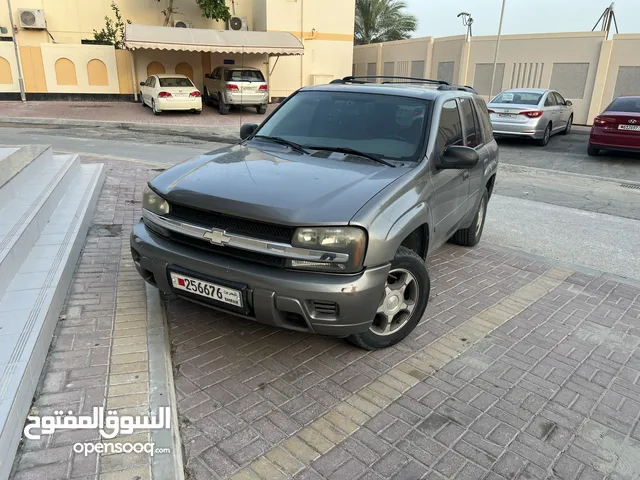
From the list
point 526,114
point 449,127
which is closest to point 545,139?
point 526,114

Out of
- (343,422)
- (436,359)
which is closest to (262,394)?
(343,422)

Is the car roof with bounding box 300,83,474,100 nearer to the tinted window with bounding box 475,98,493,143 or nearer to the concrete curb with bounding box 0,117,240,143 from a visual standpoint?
the tinted window with bounding box 475,98,493,143

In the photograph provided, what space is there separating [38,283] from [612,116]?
1306 centimetres

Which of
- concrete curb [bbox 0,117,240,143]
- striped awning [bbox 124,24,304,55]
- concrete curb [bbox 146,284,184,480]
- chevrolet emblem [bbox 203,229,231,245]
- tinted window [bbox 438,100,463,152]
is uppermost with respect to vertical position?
striped awning [bbox 124,24,304,55]

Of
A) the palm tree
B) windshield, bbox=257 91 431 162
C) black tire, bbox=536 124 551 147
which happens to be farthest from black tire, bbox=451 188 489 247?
the palm tree

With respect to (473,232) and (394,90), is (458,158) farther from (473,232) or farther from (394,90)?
(473,232)

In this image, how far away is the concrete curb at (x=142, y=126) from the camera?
1633 centimetres

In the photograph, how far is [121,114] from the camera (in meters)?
20.1

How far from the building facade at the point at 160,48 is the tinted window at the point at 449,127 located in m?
19.4

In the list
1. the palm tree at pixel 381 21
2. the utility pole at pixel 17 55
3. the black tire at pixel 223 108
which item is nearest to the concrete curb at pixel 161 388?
the black tire at pixel 223 108

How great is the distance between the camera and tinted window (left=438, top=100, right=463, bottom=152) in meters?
4.08

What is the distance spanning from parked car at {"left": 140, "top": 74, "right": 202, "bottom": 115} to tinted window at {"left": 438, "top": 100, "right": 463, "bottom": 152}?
17.1 meters

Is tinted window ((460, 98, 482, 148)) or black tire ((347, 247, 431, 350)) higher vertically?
tinted window ((460, 98, 482, 148))

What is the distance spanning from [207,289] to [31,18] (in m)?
26.2
